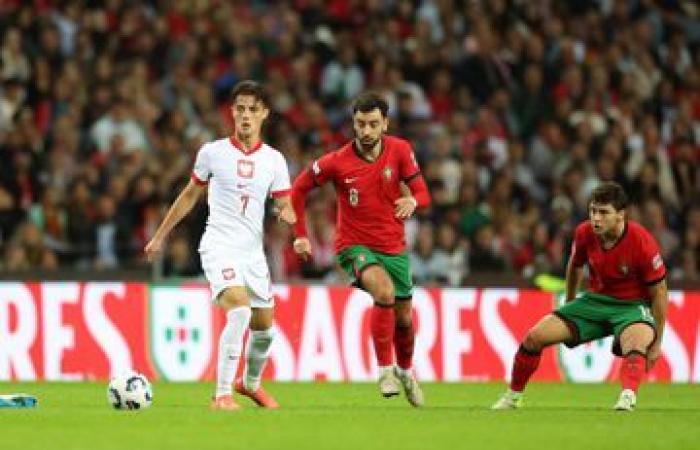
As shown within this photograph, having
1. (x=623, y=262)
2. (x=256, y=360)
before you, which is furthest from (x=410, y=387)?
(x=623, y=262)

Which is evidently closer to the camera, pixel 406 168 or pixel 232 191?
pixel 232 191

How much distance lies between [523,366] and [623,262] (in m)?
0.98

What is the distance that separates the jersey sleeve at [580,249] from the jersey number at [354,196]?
1599 mm

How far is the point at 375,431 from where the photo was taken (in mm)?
11023

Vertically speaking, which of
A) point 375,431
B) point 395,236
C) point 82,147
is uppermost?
point 82,147

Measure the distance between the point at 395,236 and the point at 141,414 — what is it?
8.56 feet

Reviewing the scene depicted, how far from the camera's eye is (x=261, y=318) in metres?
13.1

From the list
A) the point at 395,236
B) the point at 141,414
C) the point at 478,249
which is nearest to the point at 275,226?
the point at 478,249

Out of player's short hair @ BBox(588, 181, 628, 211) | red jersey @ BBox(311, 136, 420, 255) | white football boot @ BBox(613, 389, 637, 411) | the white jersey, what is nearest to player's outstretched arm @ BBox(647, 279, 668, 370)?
white football boot @ BBox(613, 389, 637, 411)

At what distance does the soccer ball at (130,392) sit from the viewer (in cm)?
1262

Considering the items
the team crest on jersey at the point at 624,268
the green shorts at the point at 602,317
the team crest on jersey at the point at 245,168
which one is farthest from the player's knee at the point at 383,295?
the team crest on jersey at the point at 624,268

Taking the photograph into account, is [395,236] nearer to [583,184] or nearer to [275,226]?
[275,226]

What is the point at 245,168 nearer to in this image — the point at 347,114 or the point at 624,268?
the point at 624,268

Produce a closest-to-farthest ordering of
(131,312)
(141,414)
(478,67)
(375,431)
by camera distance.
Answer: (375,431)
(141,414)
(131,312)
(478,67)
